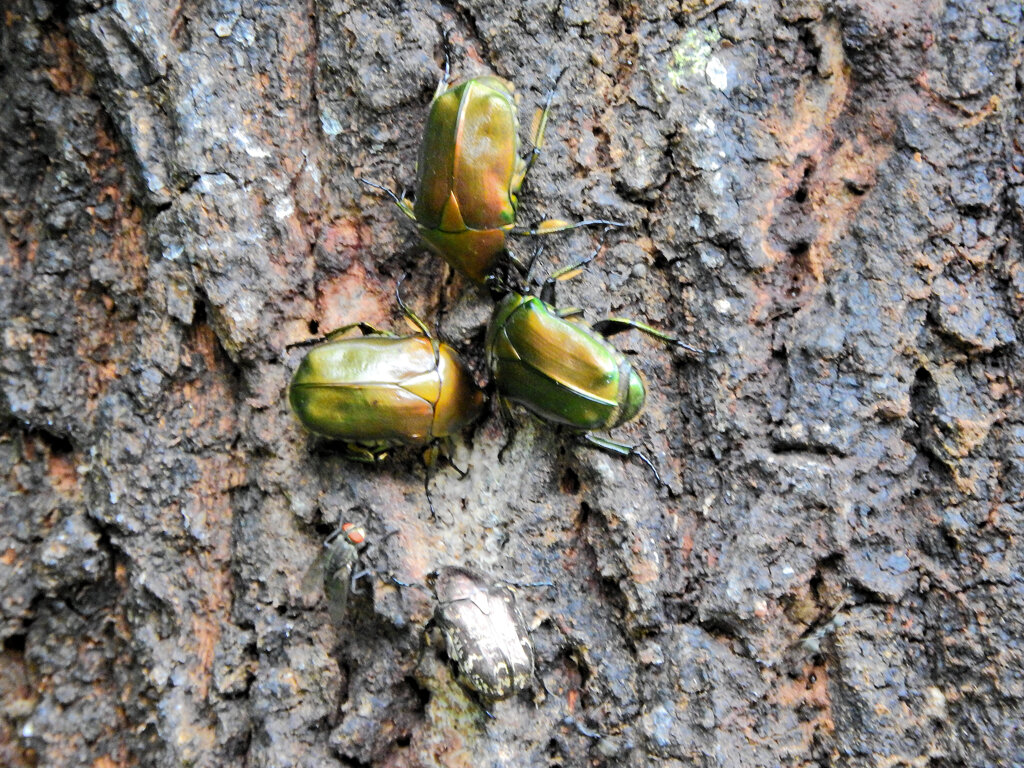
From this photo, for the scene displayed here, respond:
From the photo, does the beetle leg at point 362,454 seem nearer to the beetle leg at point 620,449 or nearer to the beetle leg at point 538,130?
the beetle leg at point 620,449

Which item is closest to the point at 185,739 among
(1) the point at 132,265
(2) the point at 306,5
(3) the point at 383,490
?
(3) the point at 383,490

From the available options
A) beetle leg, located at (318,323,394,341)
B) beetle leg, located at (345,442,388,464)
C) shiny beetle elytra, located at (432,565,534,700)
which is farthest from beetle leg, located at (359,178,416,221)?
shiny beetle elytra, located at (432,565,534,700)

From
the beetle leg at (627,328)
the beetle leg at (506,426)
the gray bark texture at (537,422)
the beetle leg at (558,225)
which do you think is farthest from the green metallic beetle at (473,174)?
the beetle leg at (506,426)

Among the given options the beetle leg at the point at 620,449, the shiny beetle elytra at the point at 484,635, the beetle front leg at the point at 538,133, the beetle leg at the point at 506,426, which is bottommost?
the shiny beetle elytra at the point at 484,635

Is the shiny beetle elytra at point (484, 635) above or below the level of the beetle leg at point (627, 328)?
below

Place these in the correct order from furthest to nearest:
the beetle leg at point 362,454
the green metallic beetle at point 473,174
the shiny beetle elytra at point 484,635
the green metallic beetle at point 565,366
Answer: the beetle leg at point 362,454
the green metallic beetle at point 473,174
the green metallic beetle at point 565,366
the shiny beetle elytra at point 484,635

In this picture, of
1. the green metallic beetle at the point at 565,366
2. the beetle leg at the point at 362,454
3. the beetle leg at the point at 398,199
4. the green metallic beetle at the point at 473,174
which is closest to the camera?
the green metallic beetle at the point at 565,366

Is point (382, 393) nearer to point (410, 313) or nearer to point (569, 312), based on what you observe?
point (410, 313)

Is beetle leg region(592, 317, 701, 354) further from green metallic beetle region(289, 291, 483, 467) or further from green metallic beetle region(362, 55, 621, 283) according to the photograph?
green metallic beetle region(289, 291, 483, 467)
